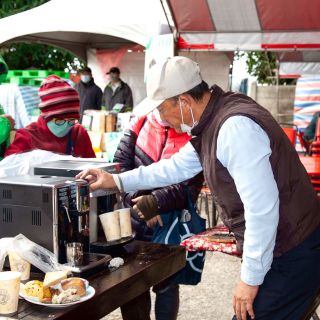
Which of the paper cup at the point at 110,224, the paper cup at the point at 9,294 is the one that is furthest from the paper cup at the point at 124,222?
the paper cup at the point at 9,294

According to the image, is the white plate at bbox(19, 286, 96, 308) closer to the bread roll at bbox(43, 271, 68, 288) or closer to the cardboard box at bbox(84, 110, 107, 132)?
the bread roll at bbox(43, 271, 68, 288)

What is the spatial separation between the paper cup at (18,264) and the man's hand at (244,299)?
76 cm

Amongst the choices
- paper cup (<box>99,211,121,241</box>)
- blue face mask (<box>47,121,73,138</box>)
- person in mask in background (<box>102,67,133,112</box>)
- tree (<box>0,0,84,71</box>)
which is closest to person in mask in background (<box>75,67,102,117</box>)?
person in mask in background (<box>102,67,133,112</box>)

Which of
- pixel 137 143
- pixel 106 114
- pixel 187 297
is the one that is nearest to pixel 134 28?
pixel 106 114

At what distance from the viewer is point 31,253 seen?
207cm

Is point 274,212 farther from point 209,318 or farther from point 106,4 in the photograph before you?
point 106,4

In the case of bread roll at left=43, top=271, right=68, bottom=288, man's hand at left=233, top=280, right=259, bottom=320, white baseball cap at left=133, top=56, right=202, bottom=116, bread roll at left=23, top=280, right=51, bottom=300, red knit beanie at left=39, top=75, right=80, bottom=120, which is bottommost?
man's hand at left=233, top=280, right=259, bottom=320

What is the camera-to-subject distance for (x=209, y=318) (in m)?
4.04

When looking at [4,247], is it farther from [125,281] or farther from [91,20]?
[91,20]

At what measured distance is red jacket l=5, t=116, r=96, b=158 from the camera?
3.17 m

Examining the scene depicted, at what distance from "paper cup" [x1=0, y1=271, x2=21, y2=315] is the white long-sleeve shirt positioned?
77 centimetres

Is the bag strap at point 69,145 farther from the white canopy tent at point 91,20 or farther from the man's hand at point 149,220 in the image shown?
the white canopy tent at point 91,20

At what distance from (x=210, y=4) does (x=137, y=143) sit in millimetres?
4213

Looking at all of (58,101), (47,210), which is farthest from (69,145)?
(47,210)
